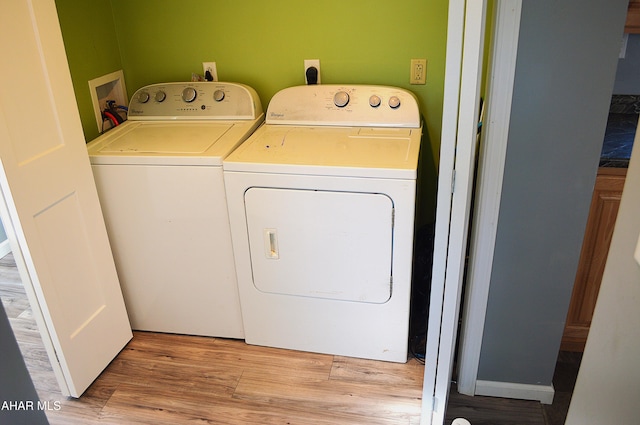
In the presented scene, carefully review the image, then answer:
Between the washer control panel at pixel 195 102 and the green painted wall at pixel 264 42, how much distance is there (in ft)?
0.49

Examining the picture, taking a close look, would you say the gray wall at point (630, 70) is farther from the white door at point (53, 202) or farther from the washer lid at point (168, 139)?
the white door at point (53, 202)

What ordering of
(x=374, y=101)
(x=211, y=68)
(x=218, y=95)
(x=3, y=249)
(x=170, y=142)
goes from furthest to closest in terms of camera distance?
(x=3, y=249) < (x=211, y=68) < (x=218, y=95) < (x=374, y=101) < (x=170, y=142)

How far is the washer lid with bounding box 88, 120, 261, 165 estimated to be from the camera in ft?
6.91

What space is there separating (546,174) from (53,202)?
1.74 metres

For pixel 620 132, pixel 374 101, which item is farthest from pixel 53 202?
pixel 620 132

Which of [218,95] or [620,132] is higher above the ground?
[218,95]

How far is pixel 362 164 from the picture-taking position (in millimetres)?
1951

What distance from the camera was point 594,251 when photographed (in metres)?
2.05

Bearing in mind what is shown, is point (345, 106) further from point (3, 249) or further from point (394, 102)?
point (3, 249)

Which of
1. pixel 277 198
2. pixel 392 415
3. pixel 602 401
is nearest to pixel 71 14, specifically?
pixel 277 198

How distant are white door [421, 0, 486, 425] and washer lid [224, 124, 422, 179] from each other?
53 centimetres

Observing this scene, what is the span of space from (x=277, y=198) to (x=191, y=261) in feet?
1.79

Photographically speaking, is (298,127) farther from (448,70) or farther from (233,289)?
(448,70)

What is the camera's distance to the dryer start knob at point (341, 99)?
2428 millimetres
